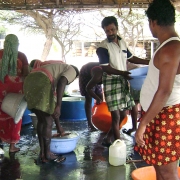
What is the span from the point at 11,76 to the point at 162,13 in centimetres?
244

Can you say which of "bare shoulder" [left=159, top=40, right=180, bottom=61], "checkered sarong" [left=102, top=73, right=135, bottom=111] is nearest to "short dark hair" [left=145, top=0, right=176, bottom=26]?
"bare shoulder" [left=159, top=40, right=180, bottom=61]

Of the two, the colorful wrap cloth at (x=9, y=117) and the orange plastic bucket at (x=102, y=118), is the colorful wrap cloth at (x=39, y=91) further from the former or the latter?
the orange plastic bucket at (x=102, y=118)

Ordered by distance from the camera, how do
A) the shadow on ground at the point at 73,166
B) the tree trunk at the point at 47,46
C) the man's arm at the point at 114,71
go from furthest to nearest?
the tree trunk at the point at 47,46
the man's arm at the point at 114,71
the shadow on ground at the point at 73,166

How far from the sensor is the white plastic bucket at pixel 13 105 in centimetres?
376

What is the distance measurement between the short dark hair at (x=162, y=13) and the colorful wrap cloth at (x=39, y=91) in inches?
67.3

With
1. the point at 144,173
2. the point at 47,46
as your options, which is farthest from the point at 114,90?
the point at 47,46

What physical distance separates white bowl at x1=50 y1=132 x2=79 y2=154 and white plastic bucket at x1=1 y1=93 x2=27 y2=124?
0.56 m

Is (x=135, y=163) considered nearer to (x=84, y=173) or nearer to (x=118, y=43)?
(x=84, y=173)

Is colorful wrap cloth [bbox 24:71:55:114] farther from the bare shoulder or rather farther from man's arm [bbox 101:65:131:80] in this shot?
the bare shoulder

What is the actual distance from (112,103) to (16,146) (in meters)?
1.54

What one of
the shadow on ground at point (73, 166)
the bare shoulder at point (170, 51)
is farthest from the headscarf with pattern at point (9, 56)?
the bare shoulder at point (170, 51)

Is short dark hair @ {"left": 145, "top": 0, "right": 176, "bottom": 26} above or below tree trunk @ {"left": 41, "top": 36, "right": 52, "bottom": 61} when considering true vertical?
above

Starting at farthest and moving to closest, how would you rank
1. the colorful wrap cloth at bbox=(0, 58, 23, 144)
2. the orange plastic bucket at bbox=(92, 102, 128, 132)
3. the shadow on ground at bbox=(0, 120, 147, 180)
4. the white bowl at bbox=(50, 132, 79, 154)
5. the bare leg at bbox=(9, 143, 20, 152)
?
the orange plastic bucket at bbox=(92, 102, 128, 132) < the bare leg at bbox=(9, 143, 20, 152) < the colorful wrap cloth at bbox=(0, 58, 23, 144) < the white bowl at bbox=(50, 132, 79, 154) < the shadow on ground at bbox=(0, 120, 147, 180)

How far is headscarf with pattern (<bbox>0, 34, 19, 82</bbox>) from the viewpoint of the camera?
150 inches
